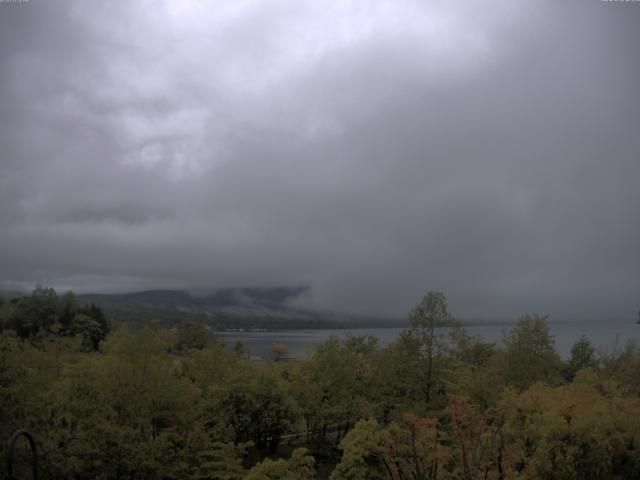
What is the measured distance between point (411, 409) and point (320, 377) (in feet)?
28.3

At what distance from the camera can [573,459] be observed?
19750mm

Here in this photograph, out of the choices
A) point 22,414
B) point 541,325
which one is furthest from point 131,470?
point 541,325

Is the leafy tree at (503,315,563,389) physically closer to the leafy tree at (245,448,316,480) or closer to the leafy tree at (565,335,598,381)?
the leafy tree at (245,448,316,480)

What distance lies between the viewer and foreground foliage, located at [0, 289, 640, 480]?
66.3 ft

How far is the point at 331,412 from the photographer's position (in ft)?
121

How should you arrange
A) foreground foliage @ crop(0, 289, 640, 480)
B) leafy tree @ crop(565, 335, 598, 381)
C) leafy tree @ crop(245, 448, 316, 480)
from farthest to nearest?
leafy tree @ crop(565, 335, 598, 381) → leafy tree @ crop(245, 448, 316, 480) → foreground foliage @ crop(0, 289, 640, 480)

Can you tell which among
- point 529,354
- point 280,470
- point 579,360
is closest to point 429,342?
point 529,354

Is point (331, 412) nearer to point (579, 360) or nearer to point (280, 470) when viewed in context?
point (280, 470)

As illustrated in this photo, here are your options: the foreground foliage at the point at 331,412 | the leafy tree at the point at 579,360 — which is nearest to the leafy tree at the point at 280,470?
the foreground foliage at the point at 331,412

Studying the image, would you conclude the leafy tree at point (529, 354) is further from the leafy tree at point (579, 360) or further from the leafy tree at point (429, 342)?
the leafy tree at point (579, 360)

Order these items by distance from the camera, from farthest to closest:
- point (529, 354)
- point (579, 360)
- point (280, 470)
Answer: point (579, 360), point (529, 354), point (280, 470)

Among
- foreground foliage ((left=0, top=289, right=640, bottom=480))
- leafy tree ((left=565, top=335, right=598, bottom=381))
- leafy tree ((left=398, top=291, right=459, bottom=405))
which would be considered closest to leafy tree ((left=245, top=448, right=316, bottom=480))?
foreground foliage ((left=0, top=289, right=640, bottom=480))

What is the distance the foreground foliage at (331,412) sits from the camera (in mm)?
20219

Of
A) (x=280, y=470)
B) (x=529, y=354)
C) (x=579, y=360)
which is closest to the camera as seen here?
(x=280, y=470)
